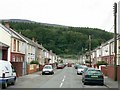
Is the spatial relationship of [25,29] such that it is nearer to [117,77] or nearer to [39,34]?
[39,34]

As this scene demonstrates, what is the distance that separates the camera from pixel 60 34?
5531 inches

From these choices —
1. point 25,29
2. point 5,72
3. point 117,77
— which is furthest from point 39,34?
point 5,72

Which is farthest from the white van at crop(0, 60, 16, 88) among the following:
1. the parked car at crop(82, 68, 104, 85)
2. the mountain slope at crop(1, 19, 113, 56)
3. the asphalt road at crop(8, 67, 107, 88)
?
the mountain slope at crop(1, 19, 113, 56)

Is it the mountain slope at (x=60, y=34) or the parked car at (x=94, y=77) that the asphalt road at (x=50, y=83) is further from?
the mountain slope at (x=60, y=34)

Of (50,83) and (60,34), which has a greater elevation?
(60,34)

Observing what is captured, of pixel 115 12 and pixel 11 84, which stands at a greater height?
pixel 115 12

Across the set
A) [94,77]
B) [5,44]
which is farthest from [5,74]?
[5,44]

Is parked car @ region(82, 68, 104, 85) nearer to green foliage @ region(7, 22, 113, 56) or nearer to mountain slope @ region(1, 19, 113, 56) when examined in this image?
mountain slope @ region(1, 19, 113, 56)

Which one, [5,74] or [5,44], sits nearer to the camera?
[5,74]

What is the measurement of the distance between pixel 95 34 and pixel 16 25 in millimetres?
26317

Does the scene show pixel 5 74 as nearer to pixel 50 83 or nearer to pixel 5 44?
pixel 50 83

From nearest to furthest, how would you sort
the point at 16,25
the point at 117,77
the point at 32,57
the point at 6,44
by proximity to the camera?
the point at 117,77, the point at 6,44, the point at 32,57, the point at 16,25

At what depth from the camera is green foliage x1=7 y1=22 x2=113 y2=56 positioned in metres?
106

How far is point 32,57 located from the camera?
71.7 meters
